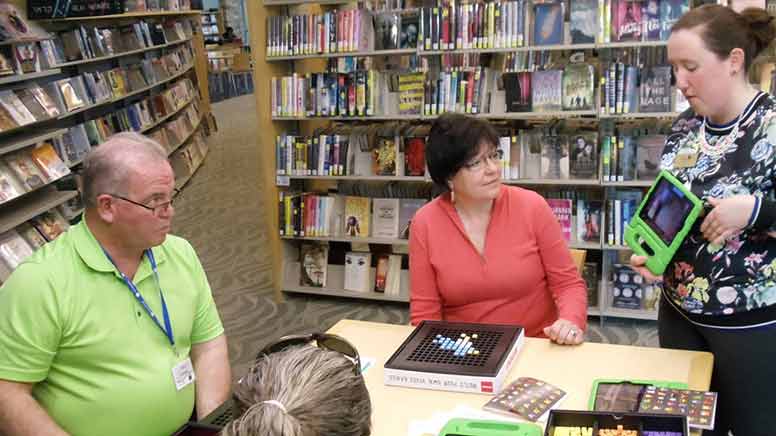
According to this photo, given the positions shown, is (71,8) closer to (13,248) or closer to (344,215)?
(13,248)

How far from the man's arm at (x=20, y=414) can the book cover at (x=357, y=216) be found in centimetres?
294

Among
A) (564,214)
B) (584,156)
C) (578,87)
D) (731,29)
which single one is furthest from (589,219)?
(731,29)

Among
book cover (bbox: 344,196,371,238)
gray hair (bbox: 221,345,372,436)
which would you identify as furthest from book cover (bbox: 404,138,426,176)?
gray hair (bbox: 221,345,372,436)

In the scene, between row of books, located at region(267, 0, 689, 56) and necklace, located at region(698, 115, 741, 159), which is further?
row of books, located at region(267, 0, 689, 56)

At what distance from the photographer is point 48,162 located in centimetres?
418

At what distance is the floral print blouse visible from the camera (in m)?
1.89

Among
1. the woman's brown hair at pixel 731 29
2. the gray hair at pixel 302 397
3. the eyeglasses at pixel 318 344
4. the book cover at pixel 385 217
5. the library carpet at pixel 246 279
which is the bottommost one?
the library carpet at pixel 246 279

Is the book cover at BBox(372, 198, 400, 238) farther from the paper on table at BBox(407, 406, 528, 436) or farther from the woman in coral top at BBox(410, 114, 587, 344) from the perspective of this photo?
the paper on table at BBox(407, 406, 528, 436)

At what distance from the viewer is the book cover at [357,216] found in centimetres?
461

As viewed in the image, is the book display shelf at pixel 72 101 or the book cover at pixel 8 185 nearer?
the book cover at pixel 8 185

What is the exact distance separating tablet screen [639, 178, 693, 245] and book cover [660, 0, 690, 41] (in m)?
2.01

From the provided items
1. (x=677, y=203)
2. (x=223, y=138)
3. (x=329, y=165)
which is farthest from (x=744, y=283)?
(x=223, y=138)

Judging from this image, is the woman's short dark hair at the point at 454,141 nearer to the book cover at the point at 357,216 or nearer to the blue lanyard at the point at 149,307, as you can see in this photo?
the blue lanyard at the point at 149,307

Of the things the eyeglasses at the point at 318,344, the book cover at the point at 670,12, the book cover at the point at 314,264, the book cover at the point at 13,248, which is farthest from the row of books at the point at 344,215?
the eyeglasses at the point at 318,344
